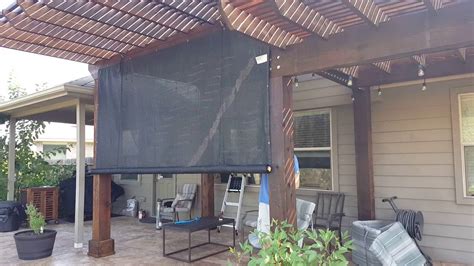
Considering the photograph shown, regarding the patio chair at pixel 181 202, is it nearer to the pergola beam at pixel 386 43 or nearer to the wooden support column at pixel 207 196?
the wooden support column at pixel 207 196

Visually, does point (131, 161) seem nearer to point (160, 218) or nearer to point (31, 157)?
point (160, 218)

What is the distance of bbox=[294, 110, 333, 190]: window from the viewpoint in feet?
17.9

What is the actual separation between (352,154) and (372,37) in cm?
276

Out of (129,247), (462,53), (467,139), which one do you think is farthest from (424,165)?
(129,247)

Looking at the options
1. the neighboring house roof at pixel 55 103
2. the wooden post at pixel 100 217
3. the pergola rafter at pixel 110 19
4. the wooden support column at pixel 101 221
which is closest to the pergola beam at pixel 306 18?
the pergola rafter at pixel 110 19

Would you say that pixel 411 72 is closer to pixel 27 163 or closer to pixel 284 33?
pixel 284 33

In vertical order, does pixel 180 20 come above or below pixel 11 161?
above

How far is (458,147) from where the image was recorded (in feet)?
14.0

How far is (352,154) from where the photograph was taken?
5.15 metres

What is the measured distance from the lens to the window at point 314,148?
5457 mm

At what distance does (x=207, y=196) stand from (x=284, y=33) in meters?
4.35

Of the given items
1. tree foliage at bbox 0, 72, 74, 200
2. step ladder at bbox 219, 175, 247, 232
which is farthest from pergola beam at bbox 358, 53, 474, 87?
tree foliage at bbox 0, 72, 74, 200

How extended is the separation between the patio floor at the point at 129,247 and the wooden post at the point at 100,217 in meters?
0.12

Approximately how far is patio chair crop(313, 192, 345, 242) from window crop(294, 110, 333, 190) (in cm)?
20
